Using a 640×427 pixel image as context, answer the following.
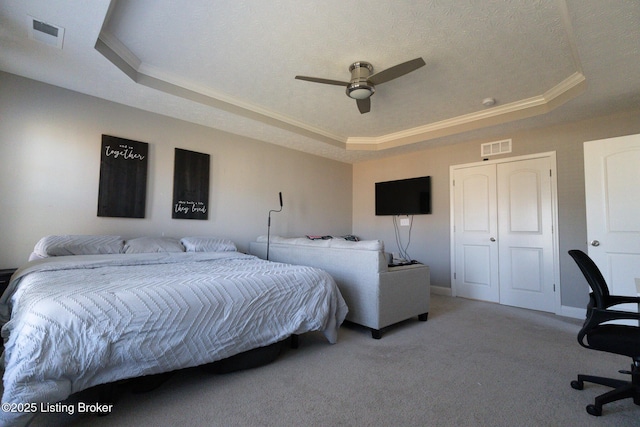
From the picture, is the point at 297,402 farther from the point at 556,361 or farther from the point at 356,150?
the point at 356,150

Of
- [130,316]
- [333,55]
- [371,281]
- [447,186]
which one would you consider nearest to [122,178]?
[130,316]

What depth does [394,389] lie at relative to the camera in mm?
1841

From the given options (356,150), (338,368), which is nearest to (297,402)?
(338,368)

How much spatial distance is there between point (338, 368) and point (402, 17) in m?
2.69

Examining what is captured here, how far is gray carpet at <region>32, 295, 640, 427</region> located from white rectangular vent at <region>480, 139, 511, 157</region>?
2.63m

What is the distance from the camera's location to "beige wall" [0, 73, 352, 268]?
9.05 feet

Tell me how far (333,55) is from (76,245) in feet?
9.92

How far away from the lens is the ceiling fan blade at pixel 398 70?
7.80 feet

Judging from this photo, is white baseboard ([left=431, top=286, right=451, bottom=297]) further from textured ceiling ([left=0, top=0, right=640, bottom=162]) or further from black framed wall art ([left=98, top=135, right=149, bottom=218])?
black framed wall art ([left=98, top=135, right=149, bottom=218])

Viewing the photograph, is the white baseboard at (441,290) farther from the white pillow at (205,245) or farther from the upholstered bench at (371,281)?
the white pillow at (205,245)

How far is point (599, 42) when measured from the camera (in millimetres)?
2133

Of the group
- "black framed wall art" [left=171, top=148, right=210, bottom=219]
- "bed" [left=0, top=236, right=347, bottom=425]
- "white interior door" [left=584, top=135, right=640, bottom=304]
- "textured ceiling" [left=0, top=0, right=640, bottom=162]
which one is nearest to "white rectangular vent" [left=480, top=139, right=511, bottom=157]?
"textured ceiling" [left=0, top=0, right=640, bottom=162]

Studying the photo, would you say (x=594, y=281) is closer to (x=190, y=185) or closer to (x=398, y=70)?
(x=398, y=70)

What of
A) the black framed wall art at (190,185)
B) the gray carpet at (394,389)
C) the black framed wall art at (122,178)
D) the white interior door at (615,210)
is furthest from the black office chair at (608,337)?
the black framed wall art at (122,178)
